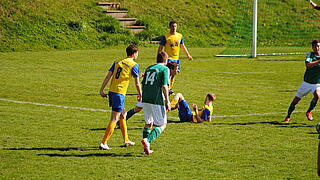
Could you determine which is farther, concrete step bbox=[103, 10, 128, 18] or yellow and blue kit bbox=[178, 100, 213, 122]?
concrete step bbox=[103, 10, 128, 18]

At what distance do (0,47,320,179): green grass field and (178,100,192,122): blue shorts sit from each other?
254 millimetres

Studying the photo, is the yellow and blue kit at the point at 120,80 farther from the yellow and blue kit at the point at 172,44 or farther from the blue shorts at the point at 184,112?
the yellow and blue kit at the point at 172,44

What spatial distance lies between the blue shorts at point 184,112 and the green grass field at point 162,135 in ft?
0.83

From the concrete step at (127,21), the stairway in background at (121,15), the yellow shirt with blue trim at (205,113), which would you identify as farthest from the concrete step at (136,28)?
the yellow shirt with blue trim at (205,113)

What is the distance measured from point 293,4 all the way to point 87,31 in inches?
618

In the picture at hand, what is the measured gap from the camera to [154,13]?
41969 mm

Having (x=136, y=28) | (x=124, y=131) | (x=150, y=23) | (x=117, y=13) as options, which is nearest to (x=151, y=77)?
(x=124, y=131)

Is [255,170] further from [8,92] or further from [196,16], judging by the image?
[196,16]

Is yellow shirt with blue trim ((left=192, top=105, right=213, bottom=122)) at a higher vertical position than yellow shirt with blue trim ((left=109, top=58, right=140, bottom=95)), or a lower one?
lower

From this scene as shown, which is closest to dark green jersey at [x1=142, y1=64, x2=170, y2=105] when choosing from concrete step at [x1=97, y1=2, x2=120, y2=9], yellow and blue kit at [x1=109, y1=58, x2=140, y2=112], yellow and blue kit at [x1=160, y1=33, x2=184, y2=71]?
yellow and blue kit at [x1=109, y1=58, x2=140, y2=112]

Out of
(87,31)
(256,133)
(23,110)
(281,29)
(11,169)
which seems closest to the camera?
(11,169)

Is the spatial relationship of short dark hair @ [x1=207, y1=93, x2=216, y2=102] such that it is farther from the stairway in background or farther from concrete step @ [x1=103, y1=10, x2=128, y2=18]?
concrete step @ [x1=103, y1=10, x2=128, y2=18]

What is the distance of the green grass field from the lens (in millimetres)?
8500

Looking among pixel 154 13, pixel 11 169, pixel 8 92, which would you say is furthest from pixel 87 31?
pixel 11 169
